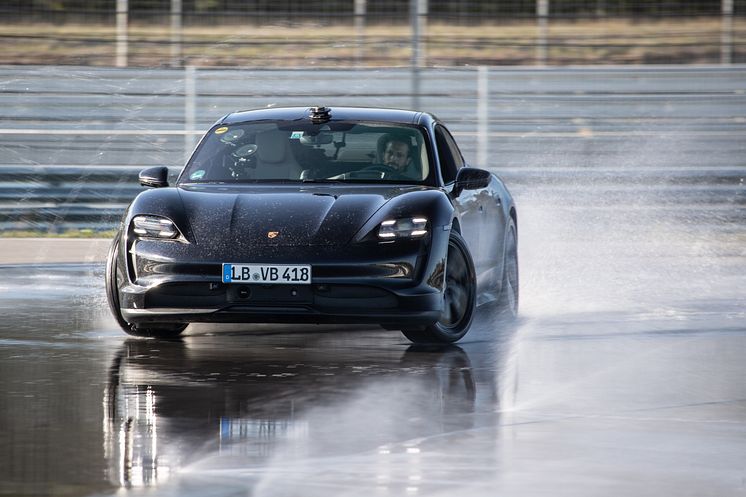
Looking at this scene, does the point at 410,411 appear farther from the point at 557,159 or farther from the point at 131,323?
the point at 557,159

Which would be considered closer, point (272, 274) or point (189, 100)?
point (272, 274)

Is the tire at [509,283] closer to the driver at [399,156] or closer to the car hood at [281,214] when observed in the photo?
the driver at [399,156]

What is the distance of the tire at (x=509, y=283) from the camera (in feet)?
39.4

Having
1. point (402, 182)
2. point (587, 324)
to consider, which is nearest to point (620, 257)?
point (587, 324)

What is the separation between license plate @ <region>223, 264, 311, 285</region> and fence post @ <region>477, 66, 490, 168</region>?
492 inches

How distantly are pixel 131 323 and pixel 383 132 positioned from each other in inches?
79.1

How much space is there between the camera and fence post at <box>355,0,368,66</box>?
22.8 m

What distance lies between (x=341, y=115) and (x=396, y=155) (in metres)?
0.62

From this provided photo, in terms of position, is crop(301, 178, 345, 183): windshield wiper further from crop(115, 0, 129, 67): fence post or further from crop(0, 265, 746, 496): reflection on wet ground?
Result: crop(115, 0, 129, 67): fence post

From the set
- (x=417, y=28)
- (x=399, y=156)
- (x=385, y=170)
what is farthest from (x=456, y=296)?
(x=417, y=28)

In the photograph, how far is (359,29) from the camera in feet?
75.5

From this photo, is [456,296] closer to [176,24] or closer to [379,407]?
[379,407]

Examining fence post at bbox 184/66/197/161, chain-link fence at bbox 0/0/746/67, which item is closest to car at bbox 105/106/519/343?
fence post at bbox 184/66/197/161

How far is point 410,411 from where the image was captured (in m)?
7.57
